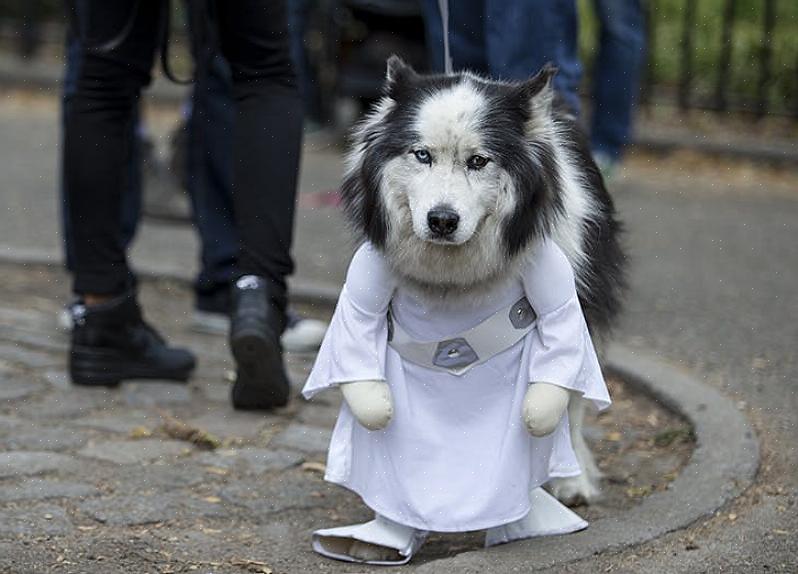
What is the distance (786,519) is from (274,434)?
1.48m

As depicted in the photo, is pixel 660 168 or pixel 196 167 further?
pixel 660 168

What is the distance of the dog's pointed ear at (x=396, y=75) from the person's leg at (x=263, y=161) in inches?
43.0

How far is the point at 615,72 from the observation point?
7738 mm

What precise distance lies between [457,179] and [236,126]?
146 centimetres

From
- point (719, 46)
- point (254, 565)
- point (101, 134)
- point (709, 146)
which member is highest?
point (101, 134)

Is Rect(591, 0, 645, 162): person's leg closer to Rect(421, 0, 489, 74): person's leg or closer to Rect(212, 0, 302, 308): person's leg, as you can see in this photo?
Rect(421, 0, 489, 74): person's leg

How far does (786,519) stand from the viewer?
3.43 metres

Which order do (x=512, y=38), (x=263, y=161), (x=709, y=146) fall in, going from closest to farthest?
(x=263, y=161) < (x=512, y=38) < (x=709, y=146)

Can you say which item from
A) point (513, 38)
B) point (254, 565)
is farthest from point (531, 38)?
point (254, 565)

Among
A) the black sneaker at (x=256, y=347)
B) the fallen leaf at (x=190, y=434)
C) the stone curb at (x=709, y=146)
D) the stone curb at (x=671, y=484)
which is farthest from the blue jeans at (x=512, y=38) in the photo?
the stone curb at (x=709, y=146)

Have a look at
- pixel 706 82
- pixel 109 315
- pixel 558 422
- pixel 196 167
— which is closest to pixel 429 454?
pixel 558 422

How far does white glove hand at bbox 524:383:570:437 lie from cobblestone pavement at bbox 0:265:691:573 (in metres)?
A: 0.43

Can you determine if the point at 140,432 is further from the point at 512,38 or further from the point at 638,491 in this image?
the point at 512,38

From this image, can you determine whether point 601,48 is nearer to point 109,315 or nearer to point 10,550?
point 109,315
